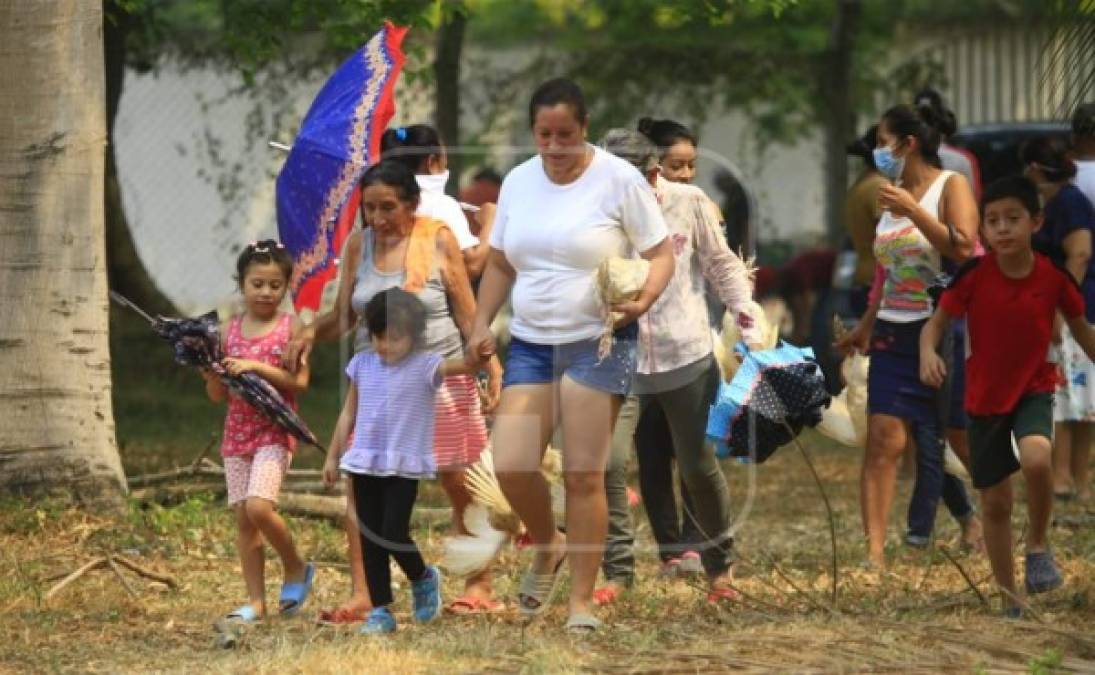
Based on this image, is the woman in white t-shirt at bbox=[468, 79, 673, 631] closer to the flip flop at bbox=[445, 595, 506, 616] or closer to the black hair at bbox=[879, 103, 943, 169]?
the flip flop at bbox=[445, 595, 506, 616]

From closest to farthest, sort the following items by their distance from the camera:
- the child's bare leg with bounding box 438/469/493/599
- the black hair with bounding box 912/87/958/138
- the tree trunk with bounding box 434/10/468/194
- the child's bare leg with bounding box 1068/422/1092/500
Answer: the child's bare leg with bounding box 438/469/493/599
the black hair with bounding box 912/87/958/138
the child's bare leg with bounding box 1068/422/1092/500
the tree trunk with bounding box 434/10/468/194

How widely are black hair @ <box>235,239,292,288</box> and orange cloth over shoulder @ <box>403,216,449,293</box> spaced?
0.50 metres

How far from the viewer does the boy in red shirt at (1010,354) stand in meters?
7.38

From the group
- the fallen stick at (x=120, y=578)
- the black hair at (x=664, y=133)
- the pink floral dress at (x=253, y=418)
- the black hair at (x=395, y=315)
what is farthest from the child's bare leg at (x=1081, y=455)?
the fallen stick at (x=120, y=578)

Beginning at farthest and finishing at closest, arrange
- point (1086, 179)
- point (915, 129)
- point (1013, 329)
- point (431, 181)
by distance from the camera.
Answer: point (1086, 179)
point (915, 129)
point (431, 181)
point (1013, 329)

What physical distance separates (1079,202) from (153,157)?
9.88 m

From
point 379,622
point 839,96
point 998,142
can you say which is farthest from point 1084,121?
point 839,96

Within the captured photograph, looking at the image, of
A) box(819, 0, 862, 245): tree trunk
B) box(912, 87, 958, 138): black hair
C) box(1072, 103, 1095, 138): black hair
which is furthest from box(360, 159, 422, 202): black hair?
box(819, 0, 862, 245): tree trunk

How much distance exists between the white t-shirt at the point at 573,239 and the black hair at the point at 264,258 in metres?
1.05

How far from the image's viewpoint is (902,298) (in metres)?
9.07

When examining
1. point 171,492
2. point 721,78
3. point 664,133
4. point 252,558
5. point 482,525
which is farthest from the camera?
point 721,78

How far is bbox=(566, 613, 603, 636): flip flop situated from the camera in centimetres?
719

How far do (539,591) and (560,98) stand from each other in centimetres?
181

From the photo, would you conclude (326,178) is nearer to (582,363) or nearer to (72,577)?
(582,363)
